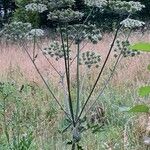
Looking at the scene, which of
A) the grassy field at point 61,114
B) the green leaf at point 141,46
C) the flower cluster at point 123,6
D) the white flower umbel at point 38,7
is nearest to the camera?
the green leaf at point 141,46

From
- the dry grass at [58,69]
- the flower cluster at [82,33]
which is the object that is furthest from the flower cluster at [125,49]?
the dry grass at [58,69]

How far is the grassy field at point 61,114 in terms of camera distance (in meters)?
3.54

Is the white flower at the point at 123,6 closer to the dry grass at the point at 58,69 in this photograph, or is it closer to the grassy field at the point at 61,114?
the grassy field at the point at 61,114

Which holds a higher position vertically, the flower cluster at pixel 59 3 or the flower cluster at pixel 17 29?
the flower cluster at pixel 59 3

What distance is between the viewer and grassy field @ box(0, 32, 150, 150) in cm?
354

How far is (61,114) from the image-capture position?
5410 millimetres

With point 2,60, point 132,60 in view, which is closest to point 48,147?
point 132,60

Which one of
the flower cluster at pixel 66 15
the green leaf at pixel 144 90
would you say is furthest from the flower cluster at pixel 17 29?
the green leaf at pixel 144 90

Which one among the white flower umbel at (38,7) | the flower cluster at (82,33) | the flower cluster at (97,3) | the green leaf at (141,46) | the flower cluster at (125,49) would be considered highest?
the green leaf at (141,46)

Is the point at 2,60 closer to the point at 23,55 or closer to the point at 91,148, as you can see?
the point at 23,55

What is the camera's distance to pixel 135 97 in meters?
5.26

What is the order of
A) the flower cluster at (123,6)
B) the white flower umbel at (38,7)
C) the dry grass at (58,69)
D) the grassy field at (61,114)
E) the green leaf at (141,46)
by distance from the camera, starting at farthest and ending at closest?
the dry grass at (58,69), the grassy field at (61,114), the white flower umbel at (38,7), the flower cluster at (123,6), the green leaf at (141,46)

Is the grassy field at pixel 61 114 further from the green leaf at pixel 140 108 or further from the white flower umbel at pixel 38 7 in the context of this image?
the white flower umbel at pixel 38 7

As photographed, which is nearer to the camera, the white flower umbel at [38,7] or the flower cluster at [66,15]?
the flower cluster at [66,15]
